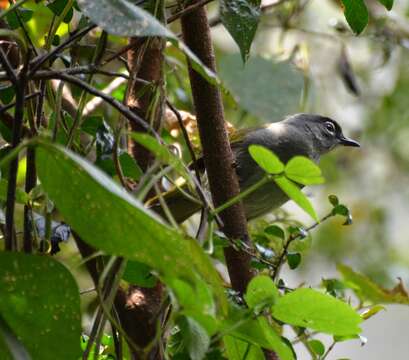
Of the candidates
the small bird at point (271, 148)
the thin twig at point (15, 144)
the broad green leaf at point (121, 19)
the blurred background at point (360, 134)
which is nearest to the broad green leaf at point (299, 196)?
the broad green leaf at point (121, 19)

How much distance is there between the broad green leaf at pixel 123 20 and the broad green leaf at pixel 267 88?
102 cm

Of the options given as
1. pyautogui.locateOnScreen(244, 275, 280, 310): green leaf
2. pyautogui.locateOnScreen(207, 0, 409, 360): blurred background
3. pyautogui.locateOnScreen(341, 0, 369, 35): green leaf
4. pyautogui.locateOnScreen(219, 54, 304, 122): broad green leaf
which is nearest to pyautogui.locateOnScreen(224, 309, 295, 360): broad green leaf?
pyautogui.locateOnScreen(244, 275, 280, 310): green leaf

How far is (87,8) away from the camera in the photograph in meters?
1.09

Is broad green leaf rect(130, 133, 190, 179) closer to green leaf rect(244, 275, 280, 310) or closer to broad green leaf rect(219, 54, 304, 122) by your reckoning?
green leaf rect(244, 275, 280, 310)

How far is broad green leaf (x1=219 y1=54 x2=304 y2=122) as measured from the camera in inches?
84.9

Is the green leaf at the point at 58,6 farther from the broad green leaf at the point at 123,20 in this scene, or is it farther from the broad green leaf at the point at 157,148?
the broad green leaf at the point at 157,148

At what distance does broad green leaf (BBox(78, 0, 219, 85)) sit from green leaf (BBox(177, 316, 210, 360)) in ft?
1.14

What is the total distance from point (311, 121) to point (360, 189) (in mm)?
2274

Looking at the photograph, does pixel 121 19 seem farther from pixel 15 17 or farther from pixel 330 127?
pixel 330 127

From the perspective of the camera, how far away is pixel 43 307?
107 centimetres

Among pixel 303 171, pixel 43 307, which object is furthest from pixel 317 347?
pixel 43 307

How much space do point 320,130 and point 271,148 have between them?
20.4 inches

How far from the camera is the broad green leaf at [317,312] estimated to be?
3.68ft

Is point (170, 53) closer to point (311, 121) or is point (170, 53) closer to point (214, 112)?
point (311, 121)
